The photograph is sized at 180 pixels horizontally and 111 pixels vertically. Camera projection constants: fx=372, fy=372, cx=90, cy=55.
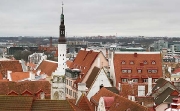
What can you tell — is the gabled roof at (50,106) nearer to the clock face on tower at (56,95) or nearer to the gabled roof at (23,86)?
the clock face on tower at (56,95)

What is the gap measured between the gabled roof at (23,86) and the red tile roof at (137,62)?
18002mm

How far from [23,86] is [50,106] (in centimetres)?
1755

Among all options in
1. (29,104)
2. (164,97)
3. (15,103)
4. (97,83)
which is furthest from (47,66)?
(29,104)

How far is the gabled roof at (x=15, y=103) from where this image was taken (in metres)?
31.6

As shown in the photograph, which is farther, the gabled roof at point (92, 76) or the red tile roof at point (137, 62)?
the red tile roof at point (137, 62)

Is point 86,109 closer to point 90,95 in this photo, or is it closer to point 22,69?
point 90,95

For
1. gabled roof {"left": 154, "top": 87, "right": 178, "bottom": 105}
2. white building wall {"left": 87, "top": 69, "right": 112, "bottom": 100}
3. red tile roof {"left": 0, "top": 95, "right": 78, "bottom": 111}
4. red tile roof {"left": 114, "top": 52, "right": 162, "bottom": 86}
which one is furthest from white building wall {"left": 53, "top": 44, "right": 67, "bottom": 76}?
red tile roof {"left": 114, "top": 52, "right": 162, "bottom": 86}

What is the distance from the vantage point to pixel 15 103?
31969 mm

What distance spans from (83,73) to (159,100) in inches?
852

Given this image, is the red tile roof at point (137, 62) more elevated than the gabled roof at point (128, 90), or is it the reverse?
the red tile roof at point (137, 62)

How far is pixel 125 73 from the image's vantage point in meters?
66.3

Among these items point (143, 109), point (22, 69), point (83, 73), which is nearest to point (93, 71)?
point (83, 73)

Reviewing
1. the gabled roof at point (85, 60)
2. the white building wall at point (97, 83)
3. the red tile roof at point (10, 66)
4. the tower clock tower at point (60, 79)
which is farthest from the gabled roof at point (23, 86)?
the red tile roof at point (10, 66)

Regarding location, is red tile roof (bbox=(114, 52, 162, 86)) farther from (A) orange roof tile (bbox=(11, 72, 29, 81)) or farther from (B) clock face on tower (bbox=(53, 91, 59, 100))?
(B) clock face on tower (bbox=(53, 91, 59, 100))
